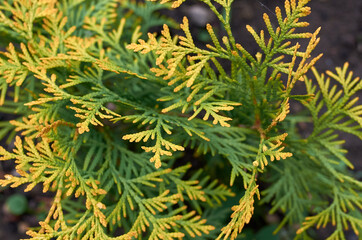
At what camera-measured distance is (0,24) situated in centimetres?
178

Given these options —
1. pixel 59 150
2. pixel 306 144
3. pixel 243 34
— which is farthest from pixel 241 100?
pixel 243 34

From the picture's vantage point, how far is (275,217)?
3.21m

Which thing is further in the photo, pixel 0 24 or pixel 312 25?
pixel 312 25

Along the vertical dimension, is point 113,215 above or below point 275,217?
above

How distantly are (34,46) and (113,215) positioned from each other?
0.97 metres

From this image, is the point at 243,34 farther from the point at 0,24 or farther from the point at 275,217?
the point at 0,24

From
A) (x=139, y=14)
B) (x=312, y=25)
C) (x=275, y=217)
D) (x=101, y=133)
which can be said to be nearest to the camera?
(x=101, y=133)

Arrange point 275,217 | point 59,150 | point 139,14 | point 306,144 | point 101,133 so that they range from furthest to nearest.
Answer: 1. point 275,217
2. point 139,14
3. point 101,133
4. point 306,144
5. point 59,150

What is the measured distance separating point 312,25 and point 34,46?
3.12m

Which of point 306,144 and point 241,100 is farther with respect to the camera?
point 306,144

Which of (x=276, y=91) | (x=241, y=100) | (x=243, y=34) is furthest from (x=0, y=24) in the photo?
(x=243, y=34)

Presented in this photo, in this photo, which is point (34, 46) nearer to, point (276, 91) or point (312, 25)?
point (276, 91)

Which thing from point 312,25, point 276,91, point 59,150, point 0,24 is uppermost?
point 312,25

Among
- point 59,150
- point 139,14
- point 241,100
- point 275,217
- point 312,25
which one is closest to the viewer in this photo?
point 59,150
